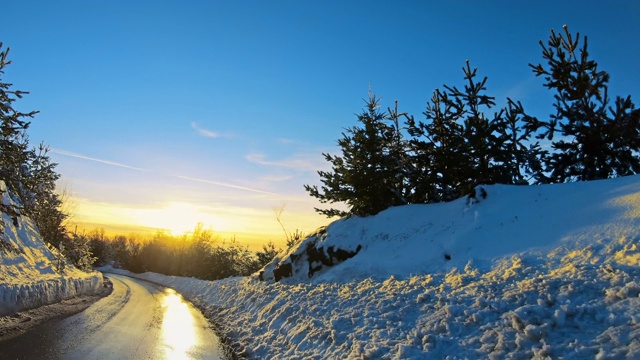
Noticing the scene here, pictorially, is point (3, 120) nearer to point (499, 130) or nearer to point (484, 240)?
point (484, 240)

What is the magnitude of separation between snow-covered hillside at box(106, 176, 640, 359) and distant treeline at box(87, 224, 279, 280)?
28834mm

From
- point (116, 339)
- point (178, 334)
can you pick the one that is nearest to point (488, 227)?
point (178, 334)

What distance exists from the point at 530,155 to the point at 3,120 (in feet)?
64.2

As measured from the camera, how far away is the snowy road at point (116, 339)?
8.23m

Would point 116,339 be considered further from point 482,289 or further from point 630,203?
point 630,203

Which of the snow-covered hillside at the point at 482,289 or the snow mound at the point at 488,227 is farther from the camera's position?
the snow mound at the point at 488,227

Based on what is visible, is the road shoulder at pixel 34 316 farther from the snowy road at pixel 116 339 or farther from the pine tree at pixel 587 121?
the pine tree at pixel 587 121

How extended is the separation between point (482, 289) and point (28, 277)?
1716 centimetres

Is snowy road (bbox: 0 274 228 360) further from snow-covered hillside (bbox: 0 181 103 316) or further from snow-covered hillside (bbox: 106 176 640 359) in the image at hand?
A: snow-covered hillside (bbox: 0 181 103 316)

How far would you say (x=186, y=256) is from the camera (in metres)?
60.6

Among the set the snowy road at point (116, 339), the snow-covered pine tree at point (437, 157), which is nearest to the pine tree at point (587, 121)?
the snow-covered pine tree at point (437, 157)

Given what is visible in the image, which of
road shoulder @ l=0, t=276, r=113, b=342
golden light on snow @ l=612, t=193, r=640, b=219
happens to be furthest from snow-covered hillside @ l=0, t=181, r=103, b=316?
golden light on snow @ l=612, t=193, r=640, b=219

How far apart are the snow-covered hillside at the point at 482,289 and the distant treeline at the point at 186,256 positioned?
2883 cm

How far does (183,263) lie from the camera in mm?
60281
